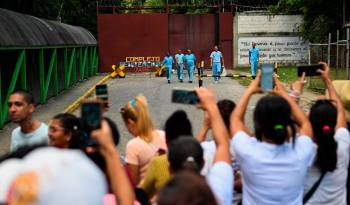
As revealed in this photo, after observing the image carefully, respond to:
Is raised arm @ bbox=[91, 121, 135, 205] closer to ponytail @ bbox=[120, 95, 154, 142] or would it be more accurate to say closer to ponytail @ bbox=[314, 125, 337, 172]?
ponytail @ bbox=[314, 125, 337, 172]

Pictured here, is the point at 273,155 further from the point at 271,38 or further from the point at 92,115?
the point at 271,38

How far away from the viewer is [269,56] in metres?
37.0

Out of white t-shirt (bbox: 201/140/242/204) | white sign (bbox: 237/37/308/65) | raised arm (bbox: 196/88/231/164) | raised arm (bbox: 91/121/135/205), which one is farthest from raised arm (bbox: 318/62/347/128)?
white sign (bbox: 237/37/308/65)

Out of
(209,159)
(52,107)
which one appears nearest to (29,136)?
(209,159)

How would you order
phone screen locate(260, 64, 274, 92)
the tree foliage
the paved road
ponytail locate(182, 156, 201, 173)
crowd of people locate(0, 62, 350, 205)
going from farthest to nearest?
1. the tree foliage
2. the paved road
3. phone screen locate(260, 64, 274, 92)
4. ponytail locate(182, 156, 201, 173)
5. crowd of people locate(0, 62, 350, 205)

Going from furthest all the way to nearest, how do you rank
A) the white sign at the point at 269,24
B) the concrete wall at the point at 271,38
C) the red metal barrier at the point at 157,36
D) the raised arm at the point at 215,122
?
the red metal barrier at the point at 157,36 < the white sign at the point at 269,24 < the concrete wall at the point at 271,38 < the raised arm at the point at 215,122

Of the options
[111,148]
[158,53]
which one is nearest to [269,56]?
[158,53]

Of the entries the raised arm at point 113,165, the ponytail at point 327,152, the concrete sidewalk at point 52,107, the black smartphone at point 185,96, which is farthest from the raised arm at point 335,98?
the concrete sidewalk at point 52,107

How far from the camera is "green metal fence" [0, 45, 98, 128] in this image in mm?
15281

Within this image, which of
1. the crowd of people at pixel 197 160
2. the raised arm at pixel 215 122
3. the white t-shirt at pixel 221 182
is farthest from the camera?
the raised arm at pixel 215 122

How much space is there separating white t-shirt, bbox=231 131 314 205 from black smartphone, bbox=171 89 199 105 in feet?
1.15

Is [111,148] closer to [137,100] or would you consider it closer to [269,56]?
[137,100]

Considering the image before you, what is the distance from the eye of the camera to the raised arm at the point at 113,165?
2.71 metres

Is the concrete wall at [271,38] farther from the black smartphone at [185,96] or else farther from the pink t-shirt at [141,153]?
the black smartphone at [185,96]
